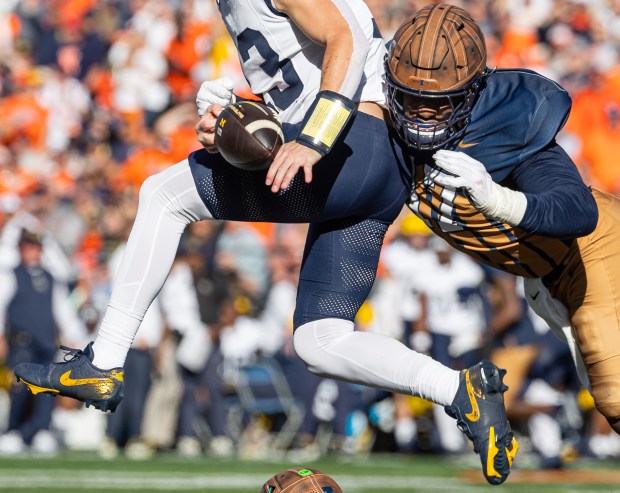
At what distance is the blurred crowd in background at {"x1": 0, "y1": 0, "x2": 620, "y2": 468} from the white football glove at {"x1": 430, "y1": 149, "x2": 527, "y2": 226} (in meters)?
4.73

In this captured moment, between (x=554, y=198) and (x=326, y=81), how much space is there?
0.82 meters

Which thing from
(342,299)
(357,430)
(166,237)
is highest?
(166,237)

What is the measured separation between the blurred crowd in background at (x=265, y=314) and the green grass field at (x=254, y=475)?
35 cm

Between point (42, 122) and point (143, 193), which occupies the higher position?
point (143, 193)

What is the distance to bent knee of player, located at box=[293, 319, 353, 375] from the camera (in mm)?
4207

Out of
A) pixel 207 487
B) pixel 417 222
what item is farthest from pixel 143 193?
pixel 417 222

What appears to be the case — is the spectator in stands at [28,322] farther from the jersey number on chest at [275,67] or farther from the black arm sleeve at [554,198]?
the black arm sleeve at [554,198]

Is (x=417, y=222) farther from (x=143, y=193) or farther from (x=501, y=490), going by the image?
(x=143, y=193)

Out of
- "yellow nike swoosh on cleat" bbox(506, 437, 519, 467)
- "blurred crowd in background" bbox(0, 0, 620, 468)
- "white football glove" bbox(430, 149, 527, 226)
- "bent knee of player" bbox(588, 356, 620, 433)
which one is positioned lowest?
"blurred crowd in background" bbox(0, 0, 620, 468)

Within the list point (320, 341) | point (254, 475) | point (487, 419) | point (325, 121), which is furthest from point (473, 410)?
point (254, 475)

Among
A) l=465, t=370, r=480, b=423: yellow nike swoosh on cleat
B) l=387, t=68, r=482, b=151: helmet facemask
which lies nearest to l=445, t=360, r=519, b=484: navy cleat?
l=465, t=370, r=480, b=423: yellow nike swoosh on cleat

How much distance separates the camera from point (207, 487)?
22.5 ft

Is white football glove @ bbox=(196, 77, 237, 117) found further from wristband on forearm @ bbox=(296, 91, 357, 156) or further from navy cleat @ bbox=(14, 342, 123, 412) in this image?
navy cleat @ bbox=(14, 342, 123, 412)

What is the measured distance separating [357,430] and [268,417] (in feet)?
2.31
